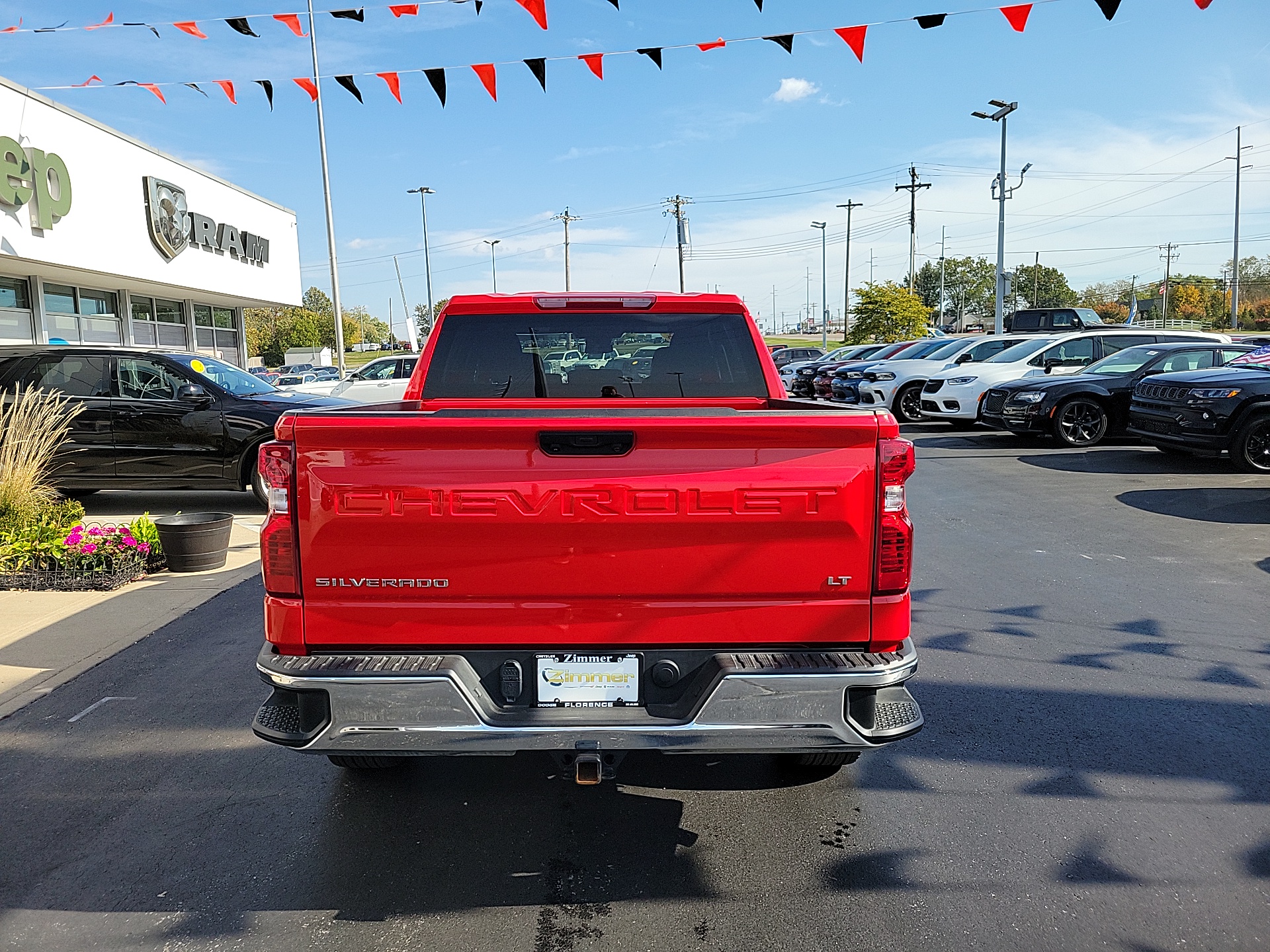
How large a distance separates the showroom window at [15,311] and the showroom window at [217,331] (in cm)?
788

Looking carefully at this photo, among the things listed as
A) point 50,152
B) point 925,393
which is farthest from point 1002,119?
point 50,152

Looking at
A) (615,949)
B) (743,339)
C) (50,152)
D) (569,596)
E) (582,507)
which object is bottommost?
(615,949)

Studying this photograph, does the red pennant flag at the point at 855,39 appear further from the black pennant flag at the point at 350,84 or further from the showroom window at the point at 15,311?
the showroom window at the point at 15,311

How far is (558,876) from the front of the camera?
3029mm

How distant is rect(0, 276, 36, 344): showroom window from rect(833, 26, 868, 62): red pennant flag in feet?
54.7

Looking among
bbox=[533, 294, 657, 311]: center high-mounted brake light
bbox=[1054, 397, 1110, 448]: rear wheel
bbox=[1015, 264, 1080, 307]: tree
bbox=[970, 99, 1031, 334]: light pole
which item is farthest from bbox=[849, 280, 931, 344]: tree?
bbox=[1015, 264, 1080, 307]: tree

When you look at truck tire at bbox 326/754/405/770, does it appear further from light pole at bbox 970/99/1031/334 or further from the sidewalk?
light pole at bbox 970/99/1031/334

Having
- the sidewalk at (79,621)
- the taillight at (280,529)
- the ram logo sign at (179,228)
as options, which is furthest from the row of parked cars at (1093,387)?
the ram logo sign at (179,228)

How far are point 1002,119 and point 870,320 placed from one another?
15.4m

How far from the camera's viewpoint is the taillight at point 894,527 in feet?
9.00

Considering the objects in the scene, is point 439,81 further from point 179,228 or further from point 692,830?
point 179,228

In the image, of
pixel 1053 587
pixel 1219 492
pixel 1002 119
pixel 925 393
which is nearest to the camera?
pixel 1053 587

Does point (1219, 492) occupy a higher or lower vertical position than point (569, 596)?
lower

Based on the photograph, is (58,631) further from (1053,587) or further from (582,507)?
(1053,587)
